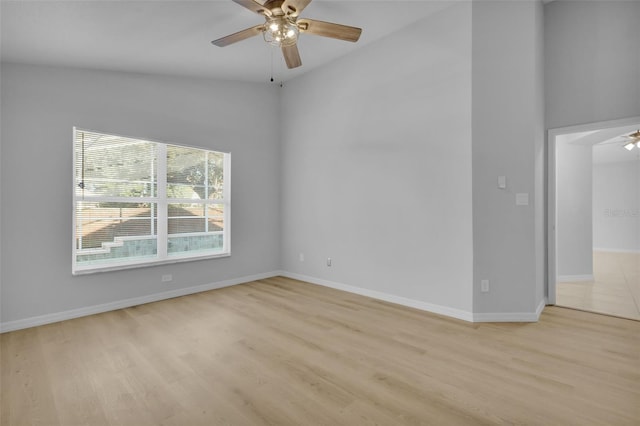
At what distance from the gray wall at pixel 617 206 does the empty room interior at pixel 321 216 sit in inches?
181

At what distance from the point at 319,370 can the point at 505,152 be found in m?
2.86

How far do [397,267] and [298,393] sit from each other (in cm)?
227

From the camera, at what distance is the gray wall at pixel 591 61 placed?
329cm

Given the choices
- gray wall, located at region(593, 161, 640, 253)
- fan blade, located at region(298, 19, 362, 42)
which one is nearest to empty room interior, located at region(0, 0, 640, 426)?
fan blade, located at region(298, 19, 362, 42)

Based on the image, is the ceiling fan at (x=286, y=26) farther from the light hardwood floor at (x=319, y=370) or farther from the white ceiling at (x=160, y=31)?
the light hardwood floor at (x=319, y=370)

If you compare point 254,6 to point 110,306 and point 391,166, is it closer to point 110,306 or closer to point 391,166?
point 391,166

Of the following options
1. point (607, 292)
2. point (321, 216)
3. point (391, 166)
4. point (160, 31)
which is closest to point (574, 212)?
point (607, 292)

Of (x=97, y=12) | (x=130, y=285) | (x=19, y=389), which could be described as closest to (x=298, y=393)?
(x=19, y=389)

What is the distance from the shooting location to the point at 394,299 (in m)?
3.97

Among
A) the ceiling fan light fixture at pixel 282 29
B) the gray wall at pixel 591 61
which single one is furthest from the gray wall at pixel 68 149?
the gray wall at pixel 591 61

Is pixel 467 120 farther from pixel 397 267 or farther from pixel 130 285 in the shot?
pixel 130 285

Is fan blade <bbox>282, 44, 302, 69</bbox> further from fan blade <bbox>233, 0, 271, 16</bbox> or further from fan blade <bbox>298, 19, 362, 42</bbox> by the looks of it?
fan blade <bbox>233, 0, 271, 16</bbox>

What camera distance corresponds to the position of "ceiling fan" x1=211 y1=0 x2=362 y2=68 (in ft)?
7.94

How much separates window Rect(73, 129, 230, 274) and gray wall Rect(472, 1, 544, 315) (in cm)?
359
